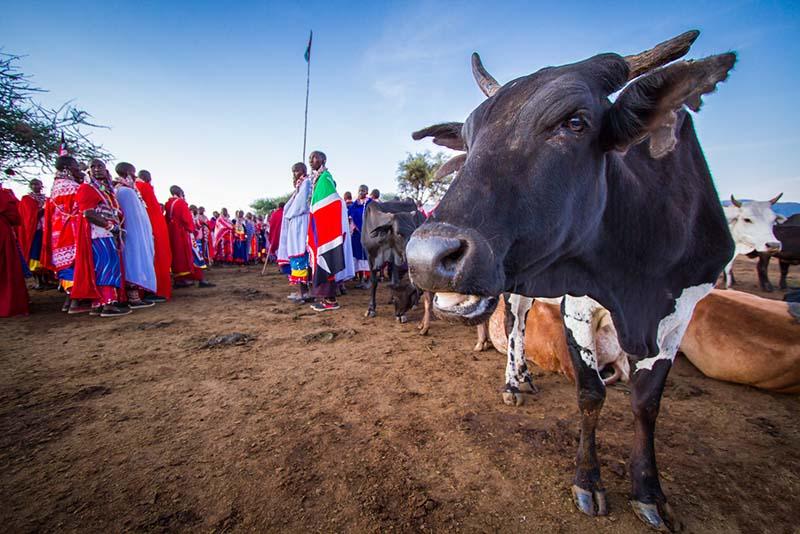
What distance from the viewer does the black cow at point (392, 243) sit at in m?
5.43

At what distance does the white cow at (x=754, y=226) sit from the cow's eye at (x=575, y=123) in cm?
822

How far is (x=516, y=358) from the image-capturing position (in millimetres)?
2949

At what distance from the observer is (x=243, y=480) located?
1.88 m

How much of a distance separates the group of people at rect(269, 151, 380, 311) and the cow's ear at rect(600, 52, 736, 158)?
4.88 metres

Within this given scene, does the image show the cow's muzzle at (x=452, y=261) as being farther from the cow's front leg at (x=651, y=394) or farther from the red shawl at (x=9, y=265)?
the red shawl at (x=9, y=265)

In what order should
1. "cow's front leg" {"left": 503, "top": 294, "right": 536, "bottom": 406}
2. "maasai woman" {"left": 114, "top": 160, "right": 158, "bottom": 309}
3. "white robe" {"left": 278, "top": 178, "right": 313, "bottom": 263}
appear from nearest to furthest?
"cow's front leg" {"left": 503, "top": 294, "right": 536, "bottom": 406} < "maasai woman" {"left": 114, "top": 160, "right": 158, "bottom": 309} < "white robe" {"left": 278, "top": 178, "right": 313, "bottom": 263}

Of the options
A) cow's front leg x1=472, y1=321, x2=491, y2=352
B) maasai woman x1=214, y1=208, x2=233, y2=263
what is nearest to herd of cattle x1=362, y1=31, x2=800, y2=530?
cow's front leg x1=472, y1=321, x2=491, y2=352

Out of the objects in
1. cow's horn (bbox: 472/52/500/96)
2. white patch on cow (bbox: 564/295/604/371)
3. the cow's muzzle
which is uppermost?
cow's horn (bbox: 472/52/500/96)

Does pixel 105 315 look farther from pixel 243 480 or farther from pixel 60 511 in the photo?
pixel 243 480

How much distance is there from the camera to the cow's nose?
975 millimetres

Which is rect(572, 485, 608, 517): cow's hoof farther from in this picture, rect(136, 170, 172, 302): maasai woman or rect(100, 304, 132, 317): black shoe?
rect(136, 170, 172, 302): maasai woman

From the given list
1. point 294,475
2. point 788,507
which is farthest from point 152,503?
point 788,507

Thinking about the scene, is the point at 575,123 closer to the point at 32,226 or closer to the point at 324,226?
the point at 324,226

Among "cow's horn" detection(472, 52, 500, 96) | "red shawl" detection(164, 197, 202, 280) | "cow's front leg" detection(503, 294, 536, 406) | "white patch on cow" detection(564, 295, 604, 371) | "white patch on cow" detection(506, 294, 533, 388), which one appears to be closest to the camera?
"white patch on cow" detection(564, 295, 604, 371)
